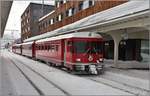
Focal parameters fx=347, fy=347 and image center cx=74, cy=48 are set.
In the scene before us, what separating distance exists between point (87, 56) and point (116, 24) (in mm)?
4618

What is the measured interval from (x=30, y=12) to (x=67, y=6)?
143 ft

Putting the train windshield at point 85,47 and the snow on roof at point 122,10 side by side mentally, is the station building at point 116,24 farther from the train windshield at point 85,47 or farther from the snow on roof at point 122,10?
the train windshield at point 85,47

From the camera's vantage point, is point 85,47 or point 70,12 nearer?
point 85,47

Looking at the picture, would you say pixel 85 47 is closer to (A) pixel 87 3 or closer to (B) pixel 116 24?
(B) pixel 116 24

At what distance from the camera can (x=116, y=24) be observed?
82.8 ft

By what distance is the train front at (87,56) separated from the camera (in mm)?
21750

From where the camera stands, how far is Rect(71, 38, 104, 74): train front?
21.8 meters

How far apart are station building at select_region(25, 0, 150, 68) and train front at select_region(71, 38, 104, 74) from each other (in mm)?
2541

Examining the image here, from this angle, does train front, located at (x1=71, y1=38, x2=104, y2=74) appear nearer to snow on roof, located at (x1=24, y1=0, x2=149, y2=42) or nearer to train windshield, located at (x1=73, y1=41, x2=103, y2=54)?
train windshield, located at (x1=73, y1=41, x2=103, y2=54)

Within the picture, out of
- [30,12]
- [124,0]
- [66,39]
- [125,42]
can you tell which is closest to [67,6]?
[125,42]

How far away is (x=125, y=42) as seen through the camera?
38.1m

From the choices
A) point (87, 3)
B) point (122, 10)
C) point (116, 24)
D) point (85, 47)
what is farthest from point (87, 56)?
point (87, 3)

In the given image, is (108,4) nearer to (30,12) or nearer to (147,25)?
(147,25)

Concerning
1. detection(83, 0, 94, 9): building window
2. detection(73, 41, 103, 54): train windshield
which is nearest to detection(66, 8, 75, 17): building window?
detection(83, 0, 94, 9): building window
